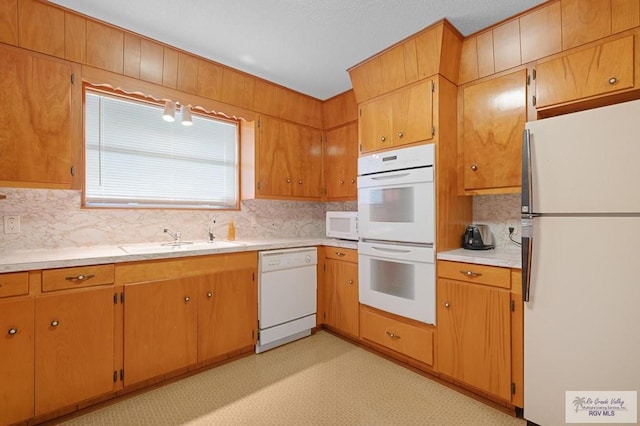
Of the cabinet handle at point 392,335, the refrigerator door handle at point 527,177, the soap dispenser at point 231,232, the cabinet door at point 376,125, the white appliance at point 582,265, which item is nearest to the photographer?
the white appliance at point 582,265

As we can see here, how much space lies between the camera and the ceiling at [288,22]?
74.8 inches

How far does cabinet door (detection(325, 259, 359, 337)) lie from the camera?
2785 millimetres

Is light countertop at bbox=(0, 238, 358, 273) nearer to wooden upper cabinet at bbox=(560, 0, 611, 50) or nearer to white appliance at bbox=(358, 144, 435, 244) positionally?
white appliance at bbox=(358, 144, 435, 244)

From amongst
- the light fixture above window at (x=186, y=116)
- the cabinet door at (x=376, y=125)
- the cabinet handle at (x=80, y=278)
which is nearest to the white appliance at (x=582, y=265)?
the cabinet door at (x=376, y=125)

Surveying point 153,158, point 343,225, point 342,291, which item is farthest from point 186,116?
point 342,291

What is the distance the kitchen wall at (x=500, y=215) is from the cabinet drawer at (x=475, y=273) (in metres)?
0.58

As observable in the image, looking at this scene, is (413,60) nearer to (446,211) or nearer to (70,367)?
(446,211)

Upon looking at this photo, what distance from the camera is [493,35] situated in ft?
6.99

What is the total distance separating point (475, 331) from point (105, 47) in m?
3.23

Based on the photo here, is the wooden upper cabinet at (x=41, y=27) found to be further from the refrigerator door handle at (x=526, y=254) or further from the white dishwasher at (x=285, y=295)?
the refrigerator door handle at (x=526, y=254)

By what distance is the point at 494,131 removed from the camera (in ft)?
6.99

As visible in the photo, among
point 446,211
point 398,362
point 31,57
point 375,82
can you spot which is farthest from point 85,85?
point 398,362

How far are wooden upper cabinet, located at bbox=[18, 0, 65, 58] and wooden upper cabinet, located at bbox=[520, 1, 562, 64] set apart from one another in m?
3.08

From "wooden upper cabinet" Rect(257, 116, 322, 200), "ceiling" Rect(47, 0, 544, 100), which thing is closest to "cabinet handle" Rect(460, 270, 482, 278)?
"ceiling" Rect(47, 0, 544, 100)
